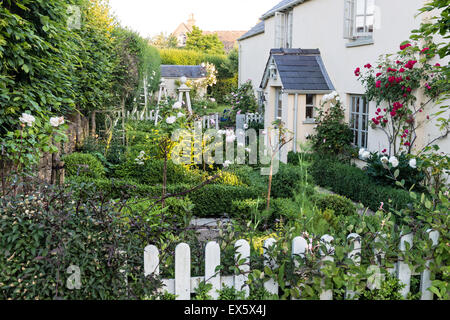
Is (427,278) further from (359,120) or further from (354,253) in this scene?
(359,120)

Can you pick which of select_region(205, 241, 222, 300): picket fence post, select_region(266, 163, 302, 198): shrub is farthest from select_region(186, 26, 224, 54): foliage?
select_region(205, 241, 222, 300): picket fence post

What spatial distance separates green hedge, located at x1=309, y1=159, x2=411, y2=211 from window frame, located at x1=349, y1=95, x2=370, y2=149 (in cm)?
90

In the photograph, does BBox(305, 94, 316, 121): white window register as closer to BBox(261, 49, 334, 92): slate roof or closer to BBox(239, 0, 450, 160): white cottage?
BBox(239, 0, 450, 160): white cottage

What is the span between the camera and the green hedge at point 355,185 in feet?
24.7

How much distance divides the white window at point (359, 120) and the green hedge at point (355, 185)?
925mm

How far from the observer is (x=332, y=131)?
1129 cm

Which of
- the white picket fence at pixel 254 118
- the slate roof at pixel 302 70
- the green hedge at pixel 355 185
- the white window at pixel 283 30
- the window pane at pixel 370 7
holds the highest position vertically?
the white window at pixel 283 30

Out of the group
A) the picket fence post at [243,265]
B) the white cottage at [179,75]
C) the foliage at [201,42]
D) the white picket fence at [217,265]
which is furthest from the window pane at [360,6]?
the foliage at [201,42]

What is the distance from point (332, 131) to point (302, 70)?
96.7 inches

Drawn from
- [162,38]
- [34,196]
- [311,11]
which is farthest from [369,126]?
[162,38]

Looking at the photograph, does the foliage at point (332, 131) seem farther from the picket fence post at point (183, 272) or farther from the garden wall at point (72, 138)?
the picket fence post at point (183, 272)

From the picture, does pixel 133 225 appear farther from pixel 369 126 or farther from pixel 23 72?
pixel 369 126

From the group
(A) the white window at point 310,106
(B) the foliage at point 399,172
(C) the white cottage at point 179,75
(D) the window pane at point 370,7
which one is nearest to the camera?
(B) the foliage at point 399,172

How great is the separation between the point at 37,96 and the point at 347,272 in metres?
4.36
